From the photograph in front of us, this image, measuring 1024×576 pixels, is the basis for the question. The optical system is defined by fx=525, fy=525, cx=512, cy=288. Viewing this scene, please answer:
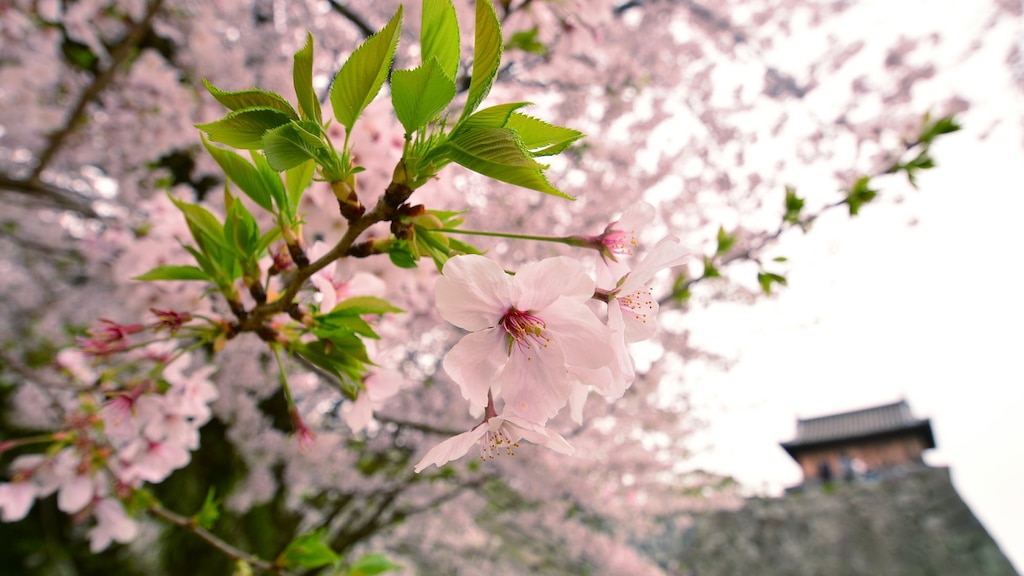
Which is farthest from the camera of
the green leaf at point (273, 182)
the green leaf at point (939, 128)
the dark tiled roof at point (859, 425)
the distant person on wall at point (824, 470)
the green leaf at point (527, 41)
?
the distant person on wall at point (824, 470)

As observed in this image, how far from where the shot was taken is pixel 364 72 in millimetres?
477

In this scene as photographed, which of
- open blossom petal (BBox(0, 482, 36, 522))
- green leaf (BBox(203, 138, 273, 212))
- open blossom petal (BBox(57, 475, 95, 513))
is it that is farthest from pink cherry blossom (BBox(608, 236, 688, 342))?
open blossom petal (BBox(0, 482, 36, 522))

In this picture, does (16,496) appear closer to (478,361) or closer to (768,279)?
(478,361)

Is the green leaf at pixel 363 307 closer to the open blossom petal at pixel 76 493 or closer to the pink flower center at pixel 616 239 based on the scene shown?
the pink flower center at pixel 616 239

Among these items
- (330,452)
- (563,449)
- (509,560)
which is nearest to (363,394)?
(563,449)

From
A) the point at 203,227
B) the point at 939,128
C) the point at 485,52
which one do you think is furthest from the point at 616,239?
the point at 939,128

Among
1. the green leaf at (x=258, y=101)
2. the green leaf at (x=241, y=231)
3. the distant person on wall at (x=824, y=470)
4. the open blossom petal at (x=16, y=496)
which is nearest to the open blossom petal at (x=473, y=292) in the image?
the green leaf at (x=258, y=101)

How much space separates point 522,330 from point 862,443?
659 inches

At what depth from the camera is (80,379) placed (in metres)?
1.82

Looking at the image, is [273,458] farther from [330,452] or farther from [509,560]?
[509,560]

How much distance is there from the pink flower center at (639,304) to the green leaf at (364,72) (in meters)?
0.36

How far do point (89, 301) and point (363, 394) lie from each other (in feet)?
10.3

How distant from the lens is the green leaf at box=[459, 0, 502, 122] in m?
0.46

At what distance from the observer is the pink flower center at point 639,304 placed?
25.3 inches
